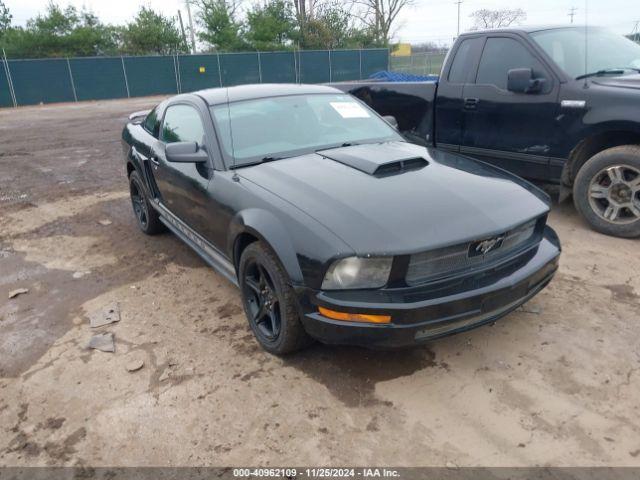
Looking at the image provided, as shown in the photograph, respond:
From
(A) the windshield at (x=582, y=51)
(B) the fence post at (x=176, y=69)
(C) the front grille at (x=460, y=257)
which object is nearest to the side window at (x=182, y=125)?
(C) the front grille at (x=460, y=257)

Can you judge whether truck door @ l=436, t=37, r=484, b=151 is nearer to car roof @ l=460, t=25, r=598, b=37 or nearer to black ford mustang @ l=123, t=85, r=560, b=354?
car roof @ l=460, t=25, r=598, b=37

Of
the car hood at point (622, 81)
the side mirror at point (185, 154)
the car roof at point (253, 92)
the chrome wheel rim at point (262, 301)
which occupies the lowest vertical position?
the chrome wheel rim at point (262, 301)

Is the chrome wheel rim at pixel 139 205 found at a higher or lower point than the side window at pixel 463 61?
lower

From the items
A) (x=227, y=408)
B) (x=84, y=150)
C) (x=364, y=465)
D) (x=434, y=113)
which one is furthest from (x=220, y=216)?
(x=84, y=150)

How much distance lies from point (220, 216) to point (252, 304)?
63 centimetres

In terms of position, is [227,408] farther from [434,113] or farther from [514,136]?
[434,113]

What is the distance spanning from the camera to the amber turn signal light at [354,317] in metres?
2.48

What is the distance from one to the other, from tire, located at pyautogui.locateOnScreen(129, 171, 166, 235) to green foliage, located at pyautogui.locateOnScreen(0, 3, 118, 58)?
1190 inches

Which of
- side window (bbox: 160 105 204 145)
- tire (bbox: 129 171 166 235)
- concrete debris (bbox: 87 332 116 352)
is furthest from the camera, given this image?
tire (bbox: 129 171 166 235)

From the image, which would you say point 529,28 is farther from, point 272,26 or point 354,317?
point 272,26

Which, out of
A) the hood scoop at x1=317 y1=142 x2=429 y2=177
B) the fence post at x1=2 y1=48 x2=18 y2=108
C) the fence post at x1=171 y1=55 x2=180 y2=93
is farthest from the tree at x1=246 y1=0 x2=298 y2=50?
the hood scoop at x1=317 y1=142 x2=429 y2=177

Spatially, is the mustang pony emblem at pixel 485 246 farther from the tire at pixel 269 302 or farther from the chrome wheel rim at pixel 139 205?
the chrome wheel rim at pixel 139 205

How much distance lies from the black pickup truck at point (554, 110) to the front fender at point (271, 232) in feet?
7.52

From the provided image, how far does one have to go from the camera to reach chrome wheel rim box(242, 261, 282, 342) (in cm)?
298
